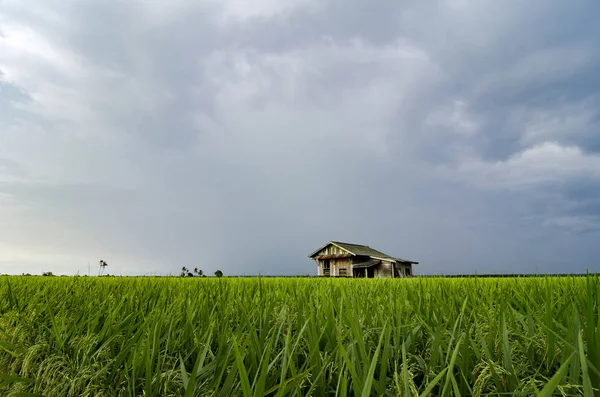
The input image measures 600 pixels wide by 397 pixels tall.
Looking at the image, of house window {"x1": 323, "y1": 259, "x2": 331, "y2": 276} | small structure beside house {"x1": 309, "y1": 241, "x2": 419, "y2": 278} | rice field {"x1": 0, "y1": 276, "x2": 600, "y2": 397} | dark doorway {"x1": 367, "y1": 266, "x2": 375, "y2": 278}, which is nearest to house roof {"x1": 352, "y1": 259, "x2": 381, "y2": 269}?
small structure beside house {"x1": 309, "y1": 241, "x2": 419, "y2": 278}

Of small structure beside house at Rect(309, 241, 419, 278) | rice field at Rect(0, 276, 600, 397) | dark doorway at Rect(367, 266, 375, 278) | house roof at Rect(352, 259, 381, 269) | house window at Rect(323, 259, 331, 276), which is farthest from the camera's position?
house window at Rect(323, 259, 331, 276)

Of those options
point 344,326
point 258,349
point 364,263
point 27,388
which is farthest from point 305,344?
point 364,263

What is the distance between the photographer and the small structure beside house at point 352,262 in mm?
32812

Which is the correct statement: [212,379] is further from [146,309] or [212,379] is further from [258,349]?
[146,309]

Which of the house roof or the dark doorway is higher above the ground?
the house roof

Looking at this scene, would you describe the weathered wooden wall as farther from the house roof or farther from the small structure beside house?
the house roof

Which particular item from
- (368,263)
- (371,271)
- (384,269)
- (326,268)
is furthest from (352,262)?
(384,269)

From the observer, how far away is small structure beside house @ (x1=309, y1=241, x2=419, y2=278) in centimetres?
3281

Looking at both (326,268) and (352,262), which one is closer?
(352,262)

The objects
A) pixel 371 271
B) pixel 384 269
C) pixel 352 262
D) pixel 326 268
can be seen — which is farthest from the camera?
pixel 326 268

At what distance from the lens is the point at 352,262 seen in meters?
32.8

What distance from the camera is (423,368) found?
62.6 inches

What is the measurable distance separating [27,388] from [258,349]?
46.2 inches

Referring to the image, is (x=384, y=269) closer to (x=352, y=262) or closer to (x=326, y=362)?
(x=352, y=262)
